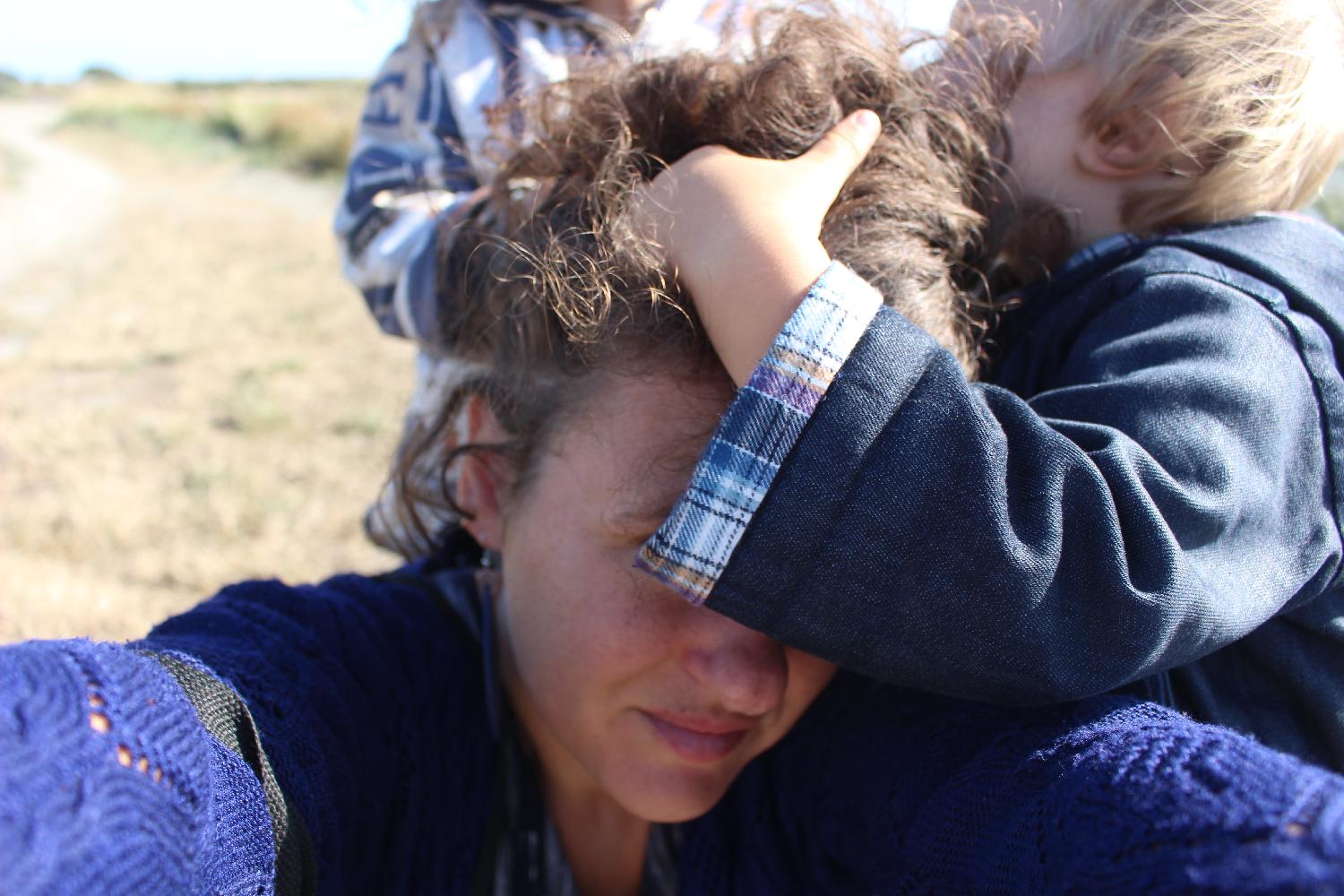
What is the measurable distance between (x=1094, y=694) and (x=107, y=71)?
197 feet

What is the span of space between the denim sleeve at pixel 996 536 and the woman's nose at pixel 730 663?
0.76 ft

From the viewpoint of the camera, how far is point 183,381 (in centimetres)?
707

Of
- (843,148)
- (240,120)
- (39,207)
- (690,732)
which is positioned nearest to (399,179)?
(843,148)

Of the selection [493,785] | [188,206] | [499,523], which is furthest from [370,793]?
[188,206]

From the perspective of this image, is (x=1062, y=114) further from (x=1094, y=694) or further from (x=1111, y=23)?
(x=1094, y=694)

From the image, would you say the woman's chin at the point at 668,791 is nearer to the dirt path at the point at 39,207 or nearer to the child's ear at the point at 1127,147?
the child's ear at the point at 1127,147

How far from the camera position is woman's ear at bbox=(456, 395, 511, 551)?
1.60m

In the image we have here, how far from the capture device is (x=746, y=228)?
3.95ft

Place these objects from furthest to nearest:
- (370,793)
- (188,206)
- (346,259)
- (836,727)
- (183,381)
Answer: (188,206) → (183,381) → (346,259) → (836,727) → (370,793)

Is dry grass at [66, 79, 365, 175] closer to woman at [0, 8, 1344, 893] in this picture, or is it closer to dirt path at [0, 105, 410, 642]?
dirt path at [0, 105, 410, 642]

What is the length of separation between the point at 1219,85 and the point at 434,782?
141 centimetres

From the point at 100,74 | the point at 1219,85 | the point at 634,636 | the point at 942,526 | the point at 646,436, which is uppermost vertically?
the point at 1219,85

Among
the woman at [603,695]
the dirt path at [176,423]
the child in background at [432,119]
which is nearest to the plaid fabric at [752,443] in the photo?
the woman at [603,695]

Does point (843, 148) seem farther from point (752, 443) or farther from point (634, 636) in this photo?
point (634, 636)
